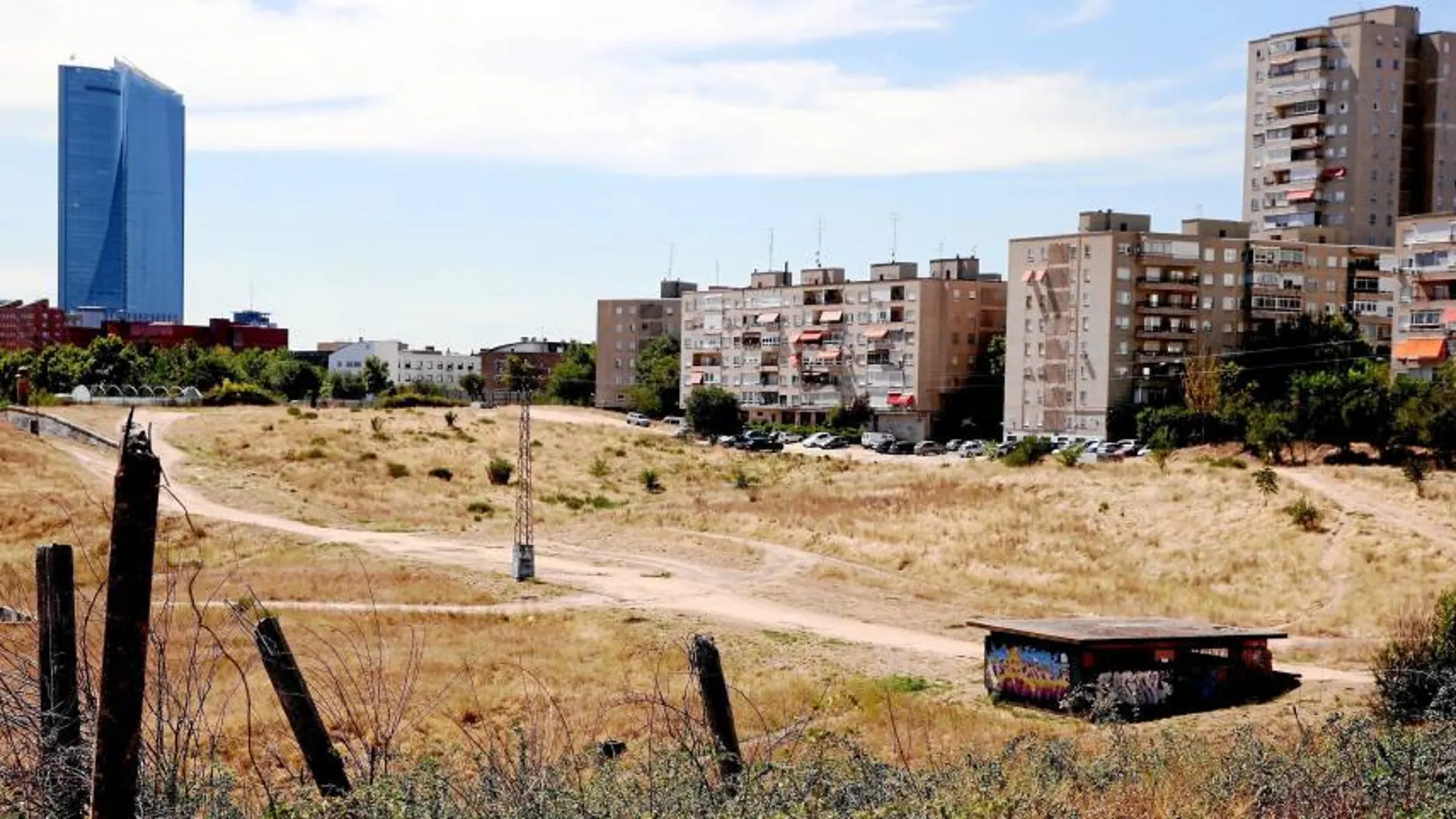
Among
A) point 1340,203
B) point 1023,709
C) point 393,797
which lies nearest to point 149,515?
point 393,797

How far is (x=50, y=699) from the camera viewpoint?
389 inches

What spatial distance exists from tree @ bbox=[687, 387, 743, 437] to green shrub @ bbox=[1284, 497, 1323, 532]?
65568 mm

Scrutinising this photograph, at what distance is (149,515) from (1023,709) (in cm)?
2146

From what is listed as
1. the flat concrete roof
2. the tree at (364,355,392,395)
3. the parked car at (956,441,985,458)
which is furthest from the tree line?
the tree at (364,355,392,395)

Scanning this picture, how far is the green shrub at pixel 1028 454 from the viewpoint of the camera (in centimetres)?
7431

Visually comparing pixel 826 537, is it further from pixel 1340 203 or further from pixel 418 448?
pixel 1340 203

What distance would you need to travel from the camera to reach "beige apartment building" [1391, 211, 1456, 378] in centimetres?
8631

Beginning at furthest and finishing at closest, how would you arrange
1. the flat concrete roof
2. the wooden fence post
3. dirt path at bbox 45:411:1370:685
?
1. dirt path at bbox 45:411:1370:685
2. the flat concrete roof
3. the wooden fence post

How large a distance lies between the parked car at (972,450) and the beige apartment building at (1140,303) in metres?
4.78

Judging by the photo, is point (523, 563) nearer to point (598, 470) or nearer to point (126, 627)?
point (598, 470)

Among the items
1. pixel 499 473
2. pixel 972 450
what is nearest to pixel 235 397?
pixel 499 473

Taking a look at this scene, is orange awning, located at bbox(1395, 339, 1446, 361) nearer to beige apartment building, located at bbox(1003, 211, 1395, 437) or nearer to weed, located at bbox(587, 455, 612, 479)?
beige apartment building, located at bbox(1003, 211, 1395, 437)

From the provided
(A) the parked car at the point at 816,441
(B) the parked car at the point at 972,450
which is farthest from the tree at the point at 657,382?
(B) the parked car at the point at 972,450

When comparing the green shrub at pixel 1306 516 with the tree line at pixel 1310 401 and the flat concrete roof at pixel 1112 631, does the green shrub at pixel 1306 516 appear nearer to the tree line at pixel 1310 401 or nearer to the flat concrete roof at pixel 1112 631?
the tree line at pixel 1310 401
